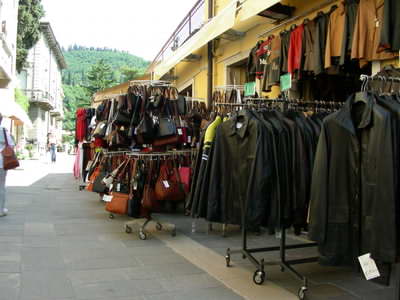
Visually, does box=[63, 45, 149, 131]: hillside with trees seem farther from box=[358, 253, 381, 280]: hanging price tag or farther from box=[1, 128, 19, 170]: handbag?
box=[358, 253, 381, 280]: hanging price tag

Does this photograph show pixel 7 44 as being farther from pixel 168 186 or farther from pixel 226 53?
pixel 168 186

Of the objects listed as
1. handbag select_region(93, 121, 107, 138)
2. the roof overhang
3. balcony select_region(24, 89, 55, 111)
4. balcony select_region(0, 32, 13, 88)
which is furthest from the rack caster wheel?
the roof overhang

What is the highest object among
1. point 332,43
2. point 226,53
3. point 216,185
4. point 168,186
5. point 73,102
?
point 73,102

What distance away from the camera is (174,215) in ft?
26.7

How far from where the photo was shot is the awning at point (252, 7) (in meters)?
5.23

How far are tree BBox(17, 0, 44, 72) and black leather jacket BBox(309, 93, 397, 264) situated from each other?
119 ft

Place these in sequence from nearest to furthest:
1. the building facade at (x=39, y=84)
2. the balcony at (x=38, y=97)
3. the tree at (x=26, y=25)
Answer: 1. the tree at (x=26, y=25)
2. the building facade at (x=39, y=84)
3. the balcony at (x=38, y=97)

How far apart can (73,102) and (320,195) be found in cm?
9130

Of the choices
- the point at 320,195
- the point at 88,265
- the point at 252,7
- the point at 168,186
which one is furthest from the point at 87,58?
the point at 320,195

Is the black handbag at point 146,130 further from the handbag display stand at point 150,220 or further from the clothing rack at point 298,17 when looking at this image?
the clothing rack at point 298,17

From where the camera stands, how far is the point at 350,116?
290cm

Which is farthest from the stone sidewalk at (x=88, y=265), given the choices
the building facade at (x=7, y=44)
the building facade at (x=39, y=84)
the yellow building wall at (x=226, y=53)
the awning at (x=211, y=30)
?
the building facade at (x=39, y=84)

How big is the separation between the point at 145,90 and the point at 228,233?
258 centimetres

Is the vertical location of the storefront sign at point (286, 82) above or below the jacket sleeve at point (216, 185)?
above
